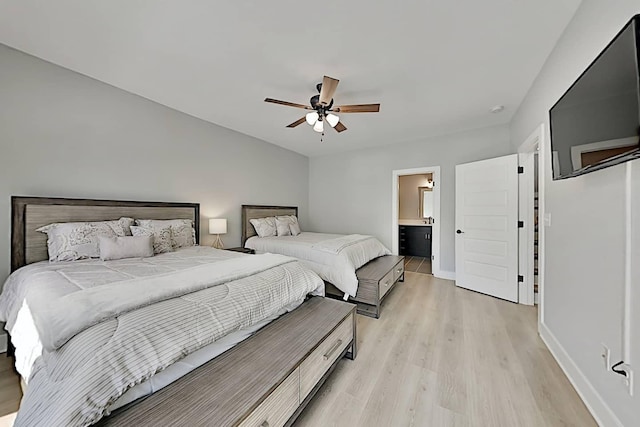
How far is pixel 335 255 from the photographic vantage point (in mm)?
3082

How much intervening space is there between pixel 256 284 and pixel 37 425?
1.03 m

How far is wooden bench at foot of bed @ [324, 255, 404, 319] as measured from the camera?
283 centimetres

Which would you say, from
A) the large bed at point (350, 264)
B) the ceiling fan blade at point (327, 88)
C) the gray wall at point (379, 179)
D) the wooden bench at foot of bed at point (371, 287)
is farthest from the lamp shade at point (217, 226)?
the gray wall at point (379, 179)

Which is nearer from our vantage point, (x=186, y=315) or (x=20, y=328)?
(x=186, y=315)

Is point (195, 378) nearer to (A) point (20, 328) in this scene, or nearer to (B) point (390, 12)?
(A) point (20, 328)

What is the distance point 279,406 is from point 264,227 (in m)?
3.35

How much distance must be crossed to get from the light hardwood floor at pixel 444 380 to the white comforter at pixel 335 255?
0.49 meters

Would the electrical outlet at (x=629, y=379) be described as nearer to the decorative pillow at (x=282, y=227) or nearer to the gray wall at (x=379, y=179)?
the gray wall at (x=379, y=179)

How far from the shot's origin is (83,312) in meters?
1.09

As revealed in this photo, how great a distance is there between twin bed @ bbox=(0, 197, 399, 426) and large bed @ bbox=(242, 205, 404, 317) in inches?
31.8

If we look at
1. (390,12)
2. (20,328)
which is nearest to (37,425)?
(20,328)

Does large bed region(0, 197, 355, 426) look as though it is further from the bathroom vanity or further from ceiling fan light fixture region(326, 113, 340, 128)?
the bathroom vanity

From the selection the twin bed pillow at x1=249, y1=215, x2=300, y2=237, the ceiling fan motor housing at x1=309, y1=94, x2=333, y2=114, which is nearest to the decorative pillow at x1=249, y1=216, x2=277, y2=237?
the twin bed pillow at x1=249, y1=215, x2=300, y2=237

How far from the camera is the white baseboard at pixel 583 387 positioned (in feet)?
4.51
